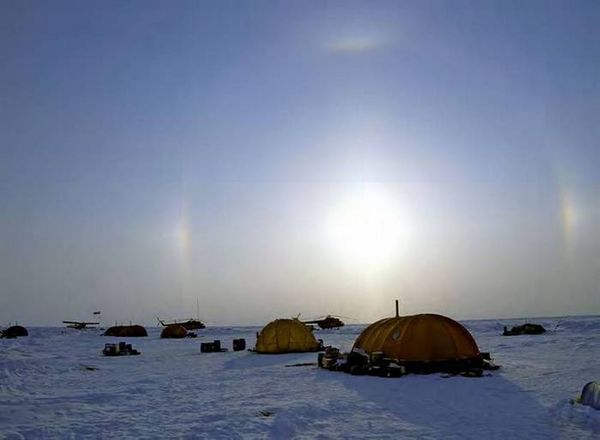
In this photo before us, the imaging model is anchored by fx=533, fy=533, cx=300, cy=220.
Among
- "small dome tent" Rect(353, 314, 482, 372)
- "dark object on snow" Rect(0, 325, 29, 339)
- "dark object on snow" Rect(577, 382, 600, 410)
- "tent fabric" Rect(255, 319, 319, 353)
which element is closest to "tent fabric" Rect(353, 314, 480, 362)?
"small dome tent" Rect(353, 314, 482, 372)

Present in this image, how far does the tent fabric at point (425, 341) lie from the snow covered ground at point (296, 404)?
1.34 meters

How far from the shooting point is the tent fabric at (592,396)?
460 inches

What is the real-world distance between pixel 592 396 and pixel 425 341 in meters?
8.62

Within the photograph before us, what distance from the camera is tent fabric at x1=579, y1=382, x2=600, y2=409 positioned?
1169 centimetres

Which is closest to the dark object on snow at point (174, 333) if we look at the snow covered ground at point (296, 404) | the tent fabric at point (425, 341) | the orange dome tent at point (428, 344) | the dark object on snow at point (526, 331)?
the dark object on snow at point (526, 331)

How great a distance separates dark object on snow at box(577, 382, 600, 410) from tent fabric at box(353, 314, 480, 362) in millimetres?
7767

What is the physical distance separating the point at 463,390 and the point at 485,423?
462 centimetres

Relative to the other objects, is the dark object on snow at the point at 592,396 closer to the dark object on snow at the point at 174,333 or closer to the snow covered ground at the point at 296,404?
the snow covered ground at the point at 296,404

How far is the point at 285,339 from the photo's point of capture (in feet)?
106

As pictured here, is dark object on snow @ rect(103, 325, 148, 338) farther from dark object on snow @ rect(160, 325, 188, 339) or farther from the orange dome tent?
the orange dome tent

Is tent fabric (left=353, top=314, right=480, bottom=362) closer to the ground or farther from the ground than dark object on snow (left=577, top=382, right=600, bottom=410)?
farther from the ground

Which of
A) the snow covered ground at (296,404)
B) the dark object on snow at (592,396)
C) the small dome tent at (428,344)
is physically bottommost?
the snow covered ground at (296,404)

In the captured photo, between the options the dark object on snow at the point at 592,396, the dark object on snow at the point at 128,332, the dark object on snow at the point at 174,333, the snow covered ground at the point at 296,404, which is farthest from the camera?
the dark object on snow at the point at 128,332

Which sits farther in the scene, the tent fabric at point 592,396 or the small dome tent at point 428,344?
the small dome tent at point 428,344
